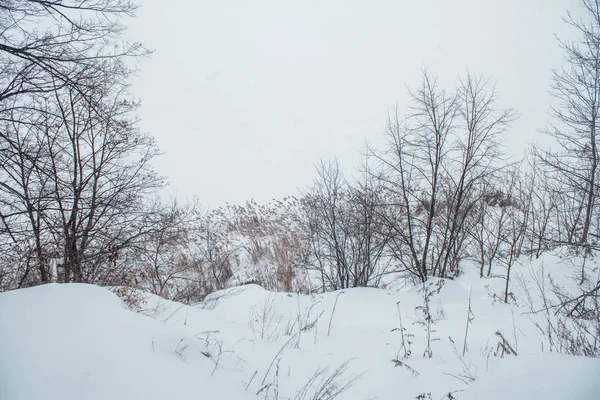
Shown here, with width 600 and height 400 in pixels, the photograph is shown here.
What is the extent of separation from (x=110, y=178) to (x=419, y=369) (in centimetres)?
871

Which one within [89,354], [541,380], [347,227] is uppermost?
[347,227]

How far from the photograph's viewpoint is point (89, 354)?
152cm

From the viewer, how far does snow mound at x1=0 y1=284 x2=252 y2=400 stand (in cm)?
133

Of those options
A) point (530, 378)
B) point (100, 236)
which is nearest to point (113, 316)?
point (530, 378)

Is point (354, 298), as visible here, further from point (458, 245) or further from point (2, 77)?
point (2, 77)

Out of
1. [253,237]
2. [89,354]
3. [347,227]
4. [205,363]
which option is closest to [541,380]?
[205,363]

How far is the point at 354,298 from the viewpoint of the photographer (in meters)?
7.29

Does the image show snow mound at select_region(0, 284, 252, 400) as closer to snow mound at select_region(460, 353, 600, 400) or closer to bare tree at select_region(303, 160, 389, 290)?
snow mound at select_region(460, 353, 600, 400)

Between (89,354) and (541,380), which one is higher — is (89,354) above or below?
above

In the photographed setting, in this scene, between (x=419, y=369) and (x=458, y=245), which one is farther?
(x=458, y=245)

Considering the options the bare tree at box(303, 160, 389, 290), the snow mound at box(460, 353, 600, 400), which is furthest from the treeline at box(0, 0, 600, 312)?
the snow mound at box(460, 353, 600, 400)

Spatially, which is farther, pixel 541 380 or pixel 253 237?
pixel 253 237

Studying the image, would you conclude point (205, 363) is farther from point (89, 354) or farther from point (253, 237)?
point (253, 237)

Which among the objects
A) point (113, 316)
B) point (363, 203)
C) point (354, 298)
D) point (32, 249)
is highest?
point (363, 203)
